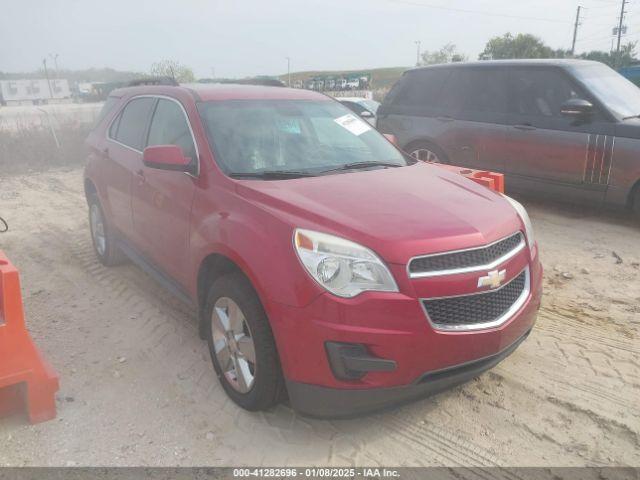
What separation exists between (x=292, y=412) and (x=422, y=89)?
6.12 metres

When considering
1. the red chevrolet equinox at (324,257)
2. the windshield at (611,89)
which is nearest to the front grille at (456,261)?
the red chevrolet equinox at (324,257)

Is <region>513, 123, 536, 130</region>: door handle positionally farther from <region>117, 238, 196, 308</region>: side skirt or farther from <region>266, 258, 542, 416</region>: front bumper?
<region>117, 238, 196, 308</region>: side skirt

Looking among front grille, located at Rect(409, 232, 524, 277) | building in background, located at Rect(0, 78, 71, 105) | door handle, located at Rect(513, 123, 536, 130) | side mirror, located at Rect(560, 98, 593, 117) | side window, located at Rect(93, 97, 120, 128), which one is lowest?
building in background, located at Rect(0, 78, 71, 105)

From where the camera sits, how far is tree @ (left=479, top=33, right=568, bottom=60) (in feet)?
180

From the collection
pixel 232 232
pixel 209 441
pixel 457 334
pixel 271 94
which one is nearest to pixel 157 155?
pixel 232 232

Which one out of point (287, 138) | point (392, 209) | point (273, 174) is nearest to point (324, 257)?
point (392, 209)

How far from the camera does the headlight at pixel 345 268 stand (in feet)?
7.86

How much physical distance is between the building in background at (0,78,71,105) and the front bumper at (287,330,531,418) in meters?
70.2

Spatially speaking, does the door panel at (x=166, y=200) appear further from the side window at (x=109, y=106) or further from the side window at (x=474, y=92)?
the side window at (x=474, y=92)

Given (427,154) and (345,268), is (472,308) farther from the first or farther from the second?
(427,154)

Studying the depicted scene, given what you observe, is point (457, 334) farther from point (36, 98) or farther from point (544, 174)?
point (36, 98)

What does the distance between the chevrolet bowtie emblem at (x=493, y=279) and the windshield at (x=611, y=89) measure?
4.66 meters

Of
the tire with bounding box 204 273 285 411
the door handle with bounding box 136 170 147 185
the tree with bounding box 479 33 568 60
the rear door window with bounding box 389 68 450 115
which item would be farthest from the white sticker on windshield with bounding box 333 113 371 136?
the tree with bounding box 479 33 568 60

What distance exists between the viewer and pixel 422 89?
25.9 feet
